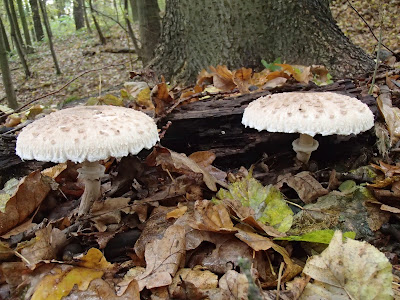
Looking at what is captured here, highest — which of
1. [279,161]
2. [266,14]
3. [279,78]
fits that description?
[266,14]

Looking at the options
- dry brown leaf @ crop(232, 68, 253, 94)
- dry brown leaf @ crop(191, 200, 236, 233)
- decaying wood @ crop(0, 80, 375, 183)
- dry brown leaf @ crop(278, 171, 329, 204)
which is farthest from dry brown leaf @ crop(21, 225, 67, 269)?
dry brown leaf @ crop(232, 68, 253, 94)

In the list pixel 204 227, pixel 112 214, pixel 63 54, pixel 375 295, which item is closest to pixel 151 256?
pixel 204 227

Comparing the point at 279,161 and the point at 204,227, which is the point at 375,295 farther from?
the point at 279,161

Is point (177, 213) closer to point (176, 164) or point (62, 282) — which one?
point (176, 164)

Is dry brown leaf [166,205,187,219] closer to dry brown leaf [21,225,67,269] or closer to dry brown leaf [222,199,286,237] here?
dry brown leaf [222,199,286,237]

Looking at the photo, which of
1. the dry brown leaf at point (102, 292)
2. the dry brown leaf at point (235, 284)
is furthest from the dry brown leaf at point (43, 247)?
the dry brown leaf at point (235, 284)

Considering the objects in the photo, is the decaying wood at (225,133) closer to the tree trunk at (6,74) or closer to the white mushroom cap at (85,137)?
the white mushroom cap at (85,137)

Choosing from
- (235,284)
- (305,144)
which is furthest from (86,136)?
(305,144)
